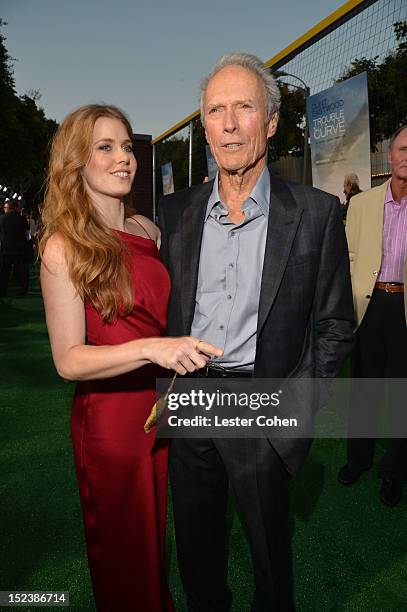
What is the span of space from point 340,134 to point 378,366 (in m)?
2.02

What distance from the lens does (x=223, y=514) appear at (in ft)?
7.41

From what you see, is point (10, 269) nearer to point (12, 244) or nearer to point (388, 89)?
point (12, 244)

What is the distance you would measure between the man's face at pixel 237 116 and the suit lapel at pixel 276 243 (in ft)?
0.63

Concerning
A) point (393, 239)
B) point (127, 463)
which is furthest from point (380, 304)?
point (127, 463)

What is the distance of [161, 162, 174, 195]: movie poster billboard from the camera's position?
13414mm

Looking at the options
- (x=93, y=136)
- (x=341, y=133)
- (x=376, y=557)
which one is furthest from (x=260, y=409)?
(x=341, y=133)

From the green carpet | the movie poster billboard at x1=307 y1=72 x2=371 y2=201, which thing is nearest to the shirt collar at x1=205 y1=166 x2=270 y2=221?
the green carpet

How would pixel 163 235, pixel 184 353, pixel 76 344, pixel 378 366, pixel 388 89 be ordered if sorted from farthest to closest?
pixel 388 89, pixel 378 366, pixel 163 235, pixel 76 344, pixel 184 353

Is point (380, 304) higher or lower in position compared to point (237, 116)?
lower

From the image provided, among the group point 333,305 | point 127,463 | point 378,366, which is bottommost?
point 127,463

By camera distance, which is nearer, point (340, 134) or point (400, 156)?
point (400, 156)

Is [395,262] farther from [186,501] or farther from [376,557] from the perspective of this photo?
[186,501]

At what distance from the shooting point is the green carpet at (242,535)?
2658mm

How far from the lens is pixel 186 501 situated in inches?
85.6
